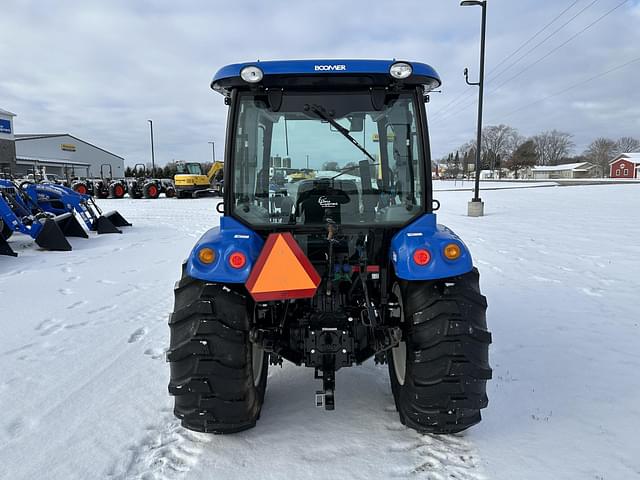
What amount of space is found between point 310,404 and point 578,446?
1.68 meters

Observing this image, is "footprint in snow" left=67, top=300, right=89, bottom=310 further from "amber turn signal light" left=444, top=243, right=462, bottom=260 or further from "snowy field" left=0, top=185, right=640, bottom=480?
"amber turn signal light" left=444, top=243, right=462, bottom=260

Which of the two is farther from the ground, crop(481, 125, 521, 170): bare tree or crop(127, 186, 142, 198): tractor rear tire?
crop(481, 125, 521, 170): bare tree

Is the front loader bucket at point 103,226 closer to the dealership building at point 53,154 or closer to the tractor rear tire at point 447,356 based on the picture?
the tractor rear tire at point 447,356

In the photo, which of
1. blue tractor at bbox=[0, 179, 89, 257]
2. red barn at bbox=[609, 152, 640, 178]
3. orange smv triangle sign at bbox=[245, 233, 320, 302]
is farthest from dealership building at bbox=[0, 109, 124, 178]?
red barn at bbox=[609, 152, 640, 178]

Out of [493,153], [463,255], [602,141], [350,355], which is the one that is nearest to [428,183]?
[463,255]

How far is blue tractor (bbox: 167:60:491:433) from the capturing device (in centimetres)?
255

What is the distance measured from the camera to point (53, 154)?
62062mm

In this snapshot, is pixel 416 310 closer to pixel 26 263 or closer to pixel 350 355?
pixel 350 355

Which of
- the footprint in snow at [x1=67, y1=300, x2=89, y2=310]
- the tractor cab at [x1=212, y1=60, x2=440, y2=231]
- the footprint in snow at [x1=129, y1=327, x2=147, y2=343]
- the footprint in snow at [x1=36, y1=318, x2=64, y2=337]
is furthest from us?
the footprint in snow at [x1=67, y1=300, x2=89, y2=310]

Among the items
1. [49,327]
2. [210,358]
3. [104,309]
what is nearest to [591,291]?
[210,358]

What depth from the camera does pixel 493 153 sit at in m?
86.8

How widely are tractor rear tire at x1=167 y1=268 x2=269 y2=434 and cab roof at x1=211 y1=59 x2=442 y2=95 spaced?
125cm

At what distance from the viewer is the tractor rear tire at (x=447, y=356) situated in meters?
2.54

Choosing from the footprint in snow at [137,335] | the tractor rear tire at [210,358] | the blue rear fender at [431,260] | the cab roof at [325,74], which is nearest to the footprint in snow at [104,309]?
the footprint in snow at [137,335]
